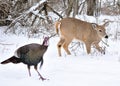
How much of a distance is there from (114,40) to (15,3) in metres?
3.90

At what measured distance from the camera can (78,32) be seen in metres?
9.91

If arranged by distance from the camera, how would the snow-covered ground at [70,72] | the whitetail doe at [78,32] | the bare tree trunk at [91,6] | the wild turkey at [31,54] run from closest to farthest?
the snow-covered ground at [70,72] → the wild turkey at [31,54] → the whitetail doe at [78,32] → the bare tree trunk at [91,6]

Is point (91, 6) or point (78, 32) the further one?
point (91, 6)

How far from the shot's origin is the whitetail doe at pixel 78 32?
9570mm

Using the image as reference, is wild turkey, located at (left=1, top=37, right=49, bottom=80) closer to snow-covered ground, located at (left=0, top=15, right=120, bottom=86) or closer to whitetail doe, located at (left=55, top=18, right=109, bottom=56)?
snow-covered ground, located at (left=0, top=15, right=120, bottom=86)

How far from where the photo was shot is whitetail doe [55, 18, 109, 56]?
957cm

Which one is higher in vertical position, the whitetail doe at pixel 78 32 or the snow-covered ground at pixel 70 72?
the whitetail doe at pixel 78 32

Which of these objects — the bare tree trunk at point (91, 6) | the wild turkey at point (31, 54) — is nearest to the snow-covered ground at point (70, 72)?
the wild turkey at point (31, 54)

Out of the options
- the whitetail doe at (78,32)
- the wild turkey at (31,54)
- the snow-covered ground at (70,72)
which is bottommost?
the snow-covered ground at (70,72)

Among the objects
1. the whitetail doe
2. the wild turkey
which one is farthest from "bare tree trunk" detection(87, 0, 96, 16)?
the wild turkey

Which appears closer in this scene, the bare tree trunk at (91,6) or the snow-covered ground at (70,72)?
the snow-covered ground at (70,72)

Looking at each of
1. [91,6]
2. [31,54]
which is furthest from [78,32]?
[91,6]

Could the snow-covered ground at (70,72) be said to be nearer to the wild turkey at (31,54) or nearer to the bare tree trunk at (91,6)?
the wild turkey at (31,54)

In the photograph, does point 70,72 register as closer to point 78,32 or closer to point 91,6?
point 78,32
